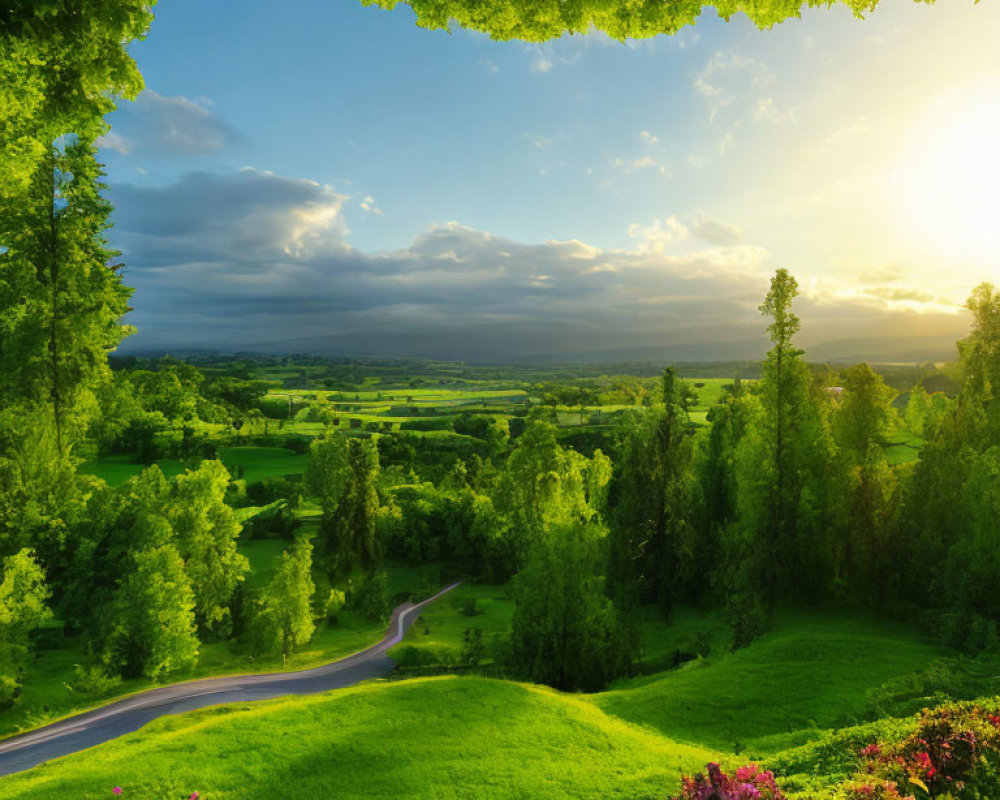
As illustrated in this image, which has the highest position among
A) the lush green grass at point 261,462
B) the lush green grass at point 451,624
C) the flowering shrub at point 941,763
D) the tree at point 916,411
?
the tree at point 916,411

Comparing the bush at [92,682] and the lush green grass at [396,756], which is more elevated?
the lush green grass at [396,756]

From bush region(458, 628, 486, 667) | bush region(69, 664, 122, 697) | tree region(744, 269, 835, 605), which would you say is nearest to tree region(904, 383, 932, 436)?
tree region(744, 269, 835, 605)

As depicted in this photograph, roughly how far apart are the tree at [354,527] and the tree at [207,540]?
30.8ft

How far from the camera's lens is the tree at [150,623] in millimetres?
26859

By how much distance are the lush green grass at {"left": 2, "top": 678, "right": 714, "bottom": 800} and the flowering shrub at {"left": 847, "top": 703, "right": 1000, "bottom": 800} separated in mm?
3411

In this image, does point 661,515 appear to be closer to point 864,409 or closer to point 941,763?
point 864,409

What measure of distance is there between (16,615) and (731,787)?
31.1 m

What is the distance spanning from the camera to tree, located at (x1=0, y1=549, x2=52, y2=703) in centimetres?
2311

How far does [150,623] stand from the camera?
2686 centimetres

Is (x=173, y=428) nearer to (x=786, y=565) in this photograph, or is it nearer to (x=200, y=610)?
(x=200, y=610)

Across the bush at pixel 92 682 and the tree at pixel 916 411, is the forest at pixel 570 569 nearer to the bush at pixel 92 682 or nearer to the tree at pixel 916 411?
the bush at pixel 92 682

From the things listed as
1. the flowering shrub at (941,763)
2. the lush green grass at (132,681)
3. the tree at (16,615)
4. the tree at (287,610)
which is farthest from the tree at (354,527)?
the flowering shrub at (941,763)

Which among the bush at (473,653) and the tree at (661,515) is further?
the tree at (661,515)

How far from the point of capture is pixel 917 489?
83.8 ft
